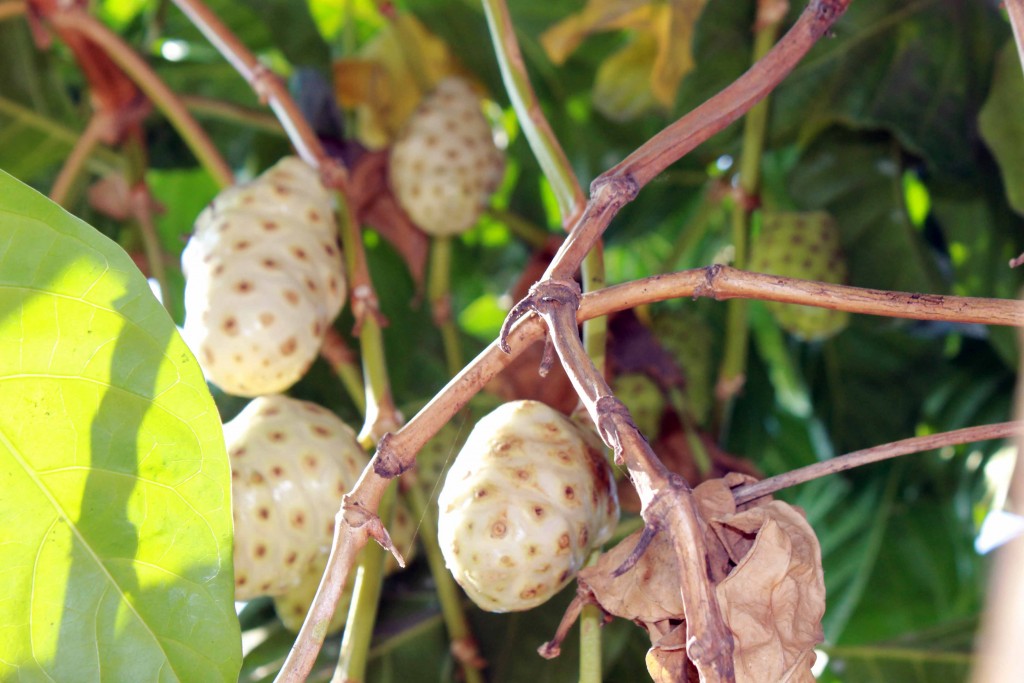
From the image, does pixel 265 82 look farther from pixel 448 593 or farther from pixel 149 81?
pixel 448 593

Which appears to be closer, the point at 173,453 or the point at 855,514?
the point at 173,453

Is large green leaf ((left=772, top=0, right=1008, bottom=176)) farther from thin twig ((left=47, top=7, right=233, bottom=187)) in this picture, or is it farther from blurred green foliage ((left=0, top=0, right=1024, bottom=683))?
thin twig ((left=47, top=7, right=233, bottom=187))

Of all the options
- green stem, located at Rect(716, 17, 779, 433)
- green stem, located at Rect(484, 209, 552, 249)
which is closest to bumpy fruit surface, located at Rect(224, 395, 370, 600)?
green stem, located at Rect(716, 17, 779, 433)

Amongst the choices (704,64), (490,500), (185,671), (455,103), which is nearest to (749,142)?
(704,64)

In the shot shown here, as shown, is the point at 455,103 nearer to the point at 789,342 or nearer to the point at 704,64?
the point at 704,64

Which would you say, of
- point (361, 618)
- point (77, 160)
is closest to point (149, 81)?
point (77, 160)

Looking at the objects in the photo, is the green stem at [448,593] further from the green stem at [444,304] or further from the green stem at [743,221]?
the green stem at [743,221]
